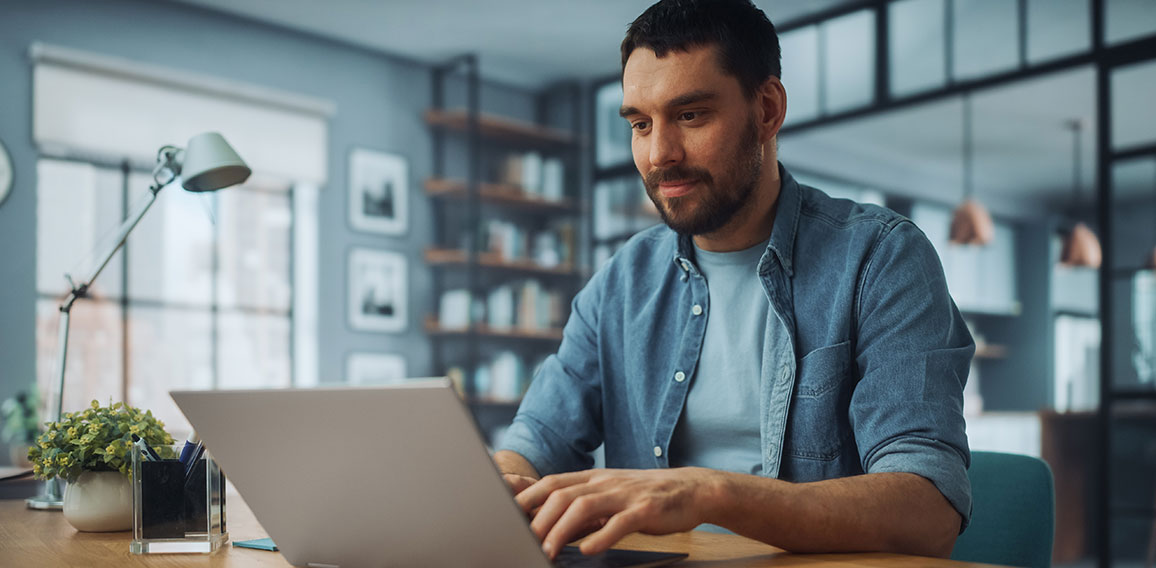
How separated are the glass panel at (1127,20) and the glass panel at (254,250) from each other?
156 inches

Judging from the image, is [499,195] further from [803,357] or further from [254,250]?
[803,357]

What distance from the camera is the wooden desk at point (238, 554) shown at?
35.4 inches

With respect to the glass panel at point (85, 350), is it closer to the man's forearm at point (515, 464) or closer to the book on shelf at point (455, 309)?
the book on shelf at point (455, 309)

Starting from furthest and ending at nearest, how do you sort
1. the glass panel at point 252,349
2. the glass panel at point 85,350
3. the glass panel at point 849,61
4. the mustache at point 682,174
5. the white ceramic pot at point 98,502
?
1. the glass panel at point 252,349
2. the glass panel at point 849,61
3. the glass panel at point 85,350
4. the mustache at point 682,174
5. the white ceramic pot at point 98,502

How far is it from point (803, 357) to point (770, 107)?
37 cm

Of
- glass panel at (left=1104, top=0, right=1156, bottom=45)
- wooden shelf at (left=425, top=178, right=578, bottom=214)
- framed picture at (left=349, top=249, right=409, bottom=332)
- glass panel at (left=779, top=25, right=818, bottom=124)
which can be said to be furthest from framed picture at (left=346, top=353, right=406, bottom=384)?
glass panel at (left=1104, top=0, right=1156, bottom=45)

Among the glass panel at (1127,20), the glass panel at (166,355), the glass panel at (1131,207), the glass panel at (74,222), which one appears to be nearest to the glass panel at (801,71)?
the glass panel at (1127,20)

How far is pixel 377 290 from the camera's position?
216 inches

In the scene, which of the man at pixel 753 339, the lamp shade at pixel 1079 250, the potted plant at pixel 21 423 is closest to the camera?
the man at pixel 753 339

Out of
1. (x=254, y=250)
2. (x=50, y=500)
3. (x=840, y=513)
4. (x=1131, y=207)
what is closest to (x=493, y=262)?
(x=254, y=250)

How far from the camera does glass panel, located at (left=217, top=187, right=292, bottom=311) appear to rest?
4973 millimetres

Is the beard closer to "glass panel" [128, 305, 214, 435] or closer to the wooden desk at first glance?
the wooden desk

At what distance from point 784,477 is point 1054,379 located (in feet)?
26.4

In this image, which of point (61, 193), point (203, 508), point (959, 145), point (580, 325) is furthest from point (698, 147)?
point (959, 145)
